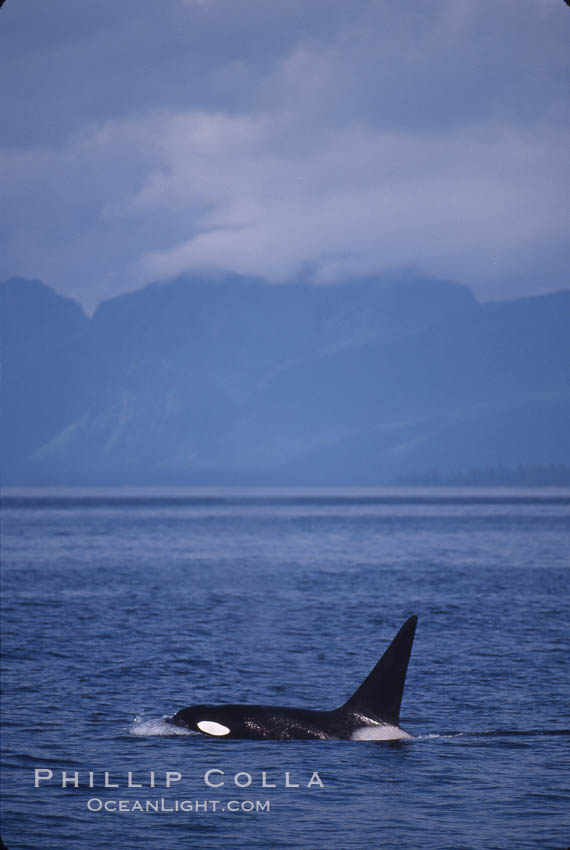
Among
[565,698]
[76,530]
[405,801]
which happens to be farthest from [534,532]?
[405,801]

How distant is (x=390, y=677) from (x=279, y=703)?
6.98 m

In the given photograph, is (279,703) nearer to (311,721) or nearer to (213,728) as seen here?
(311,721)

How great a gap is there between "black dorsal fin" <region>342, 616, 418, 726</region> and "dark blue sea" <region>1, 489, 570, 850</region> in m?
0.88

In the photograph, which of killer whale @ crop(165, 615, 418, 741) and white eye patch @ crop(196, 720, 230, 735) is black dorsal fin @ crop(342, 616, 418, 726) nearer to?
killer whale @ crop(165, 615, 418, 741)

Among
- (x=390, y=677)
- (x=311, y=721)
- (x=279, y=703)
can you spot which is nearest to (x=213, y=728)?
(x=311, y=721)

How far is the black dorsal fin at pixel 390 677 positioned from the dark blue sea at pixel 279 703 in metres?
0.88

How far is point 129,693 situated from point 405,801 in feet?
38.3

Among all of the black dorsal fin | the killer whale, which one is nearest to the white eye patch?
the killer whale

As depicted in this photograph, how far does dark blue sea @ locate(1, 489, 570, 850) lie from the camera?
18.2 m

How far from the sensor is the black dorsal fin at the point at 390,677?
850 inches

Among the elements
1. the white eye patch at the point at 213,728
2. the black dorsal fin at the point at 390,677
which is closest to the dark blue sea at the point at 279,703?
the white eye patch at the point at 213,728

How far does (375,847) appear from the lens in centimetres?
1733

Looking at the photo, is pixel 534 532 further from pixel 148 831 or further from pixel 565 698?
pixel 148 831

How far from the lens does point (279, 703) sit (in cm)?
2792
